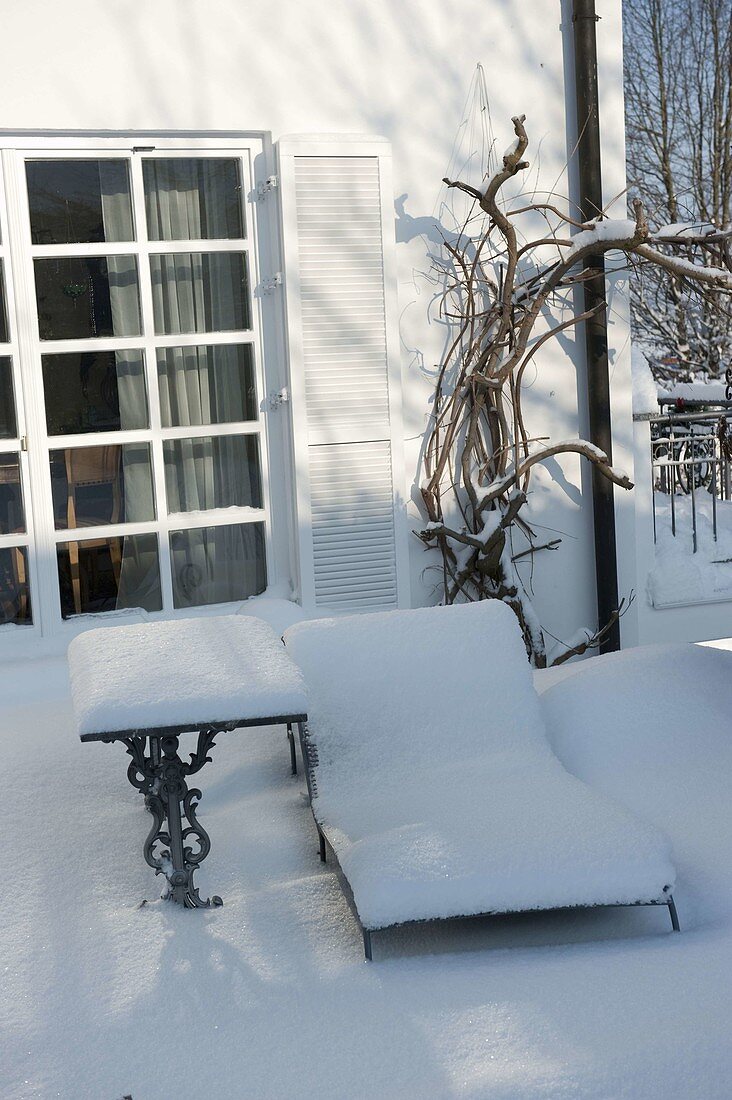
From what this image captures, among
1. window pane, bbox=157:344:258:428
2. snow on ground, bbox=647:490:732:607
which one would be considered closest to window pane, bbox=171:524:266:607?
window pane, bbox=157:344:258:428

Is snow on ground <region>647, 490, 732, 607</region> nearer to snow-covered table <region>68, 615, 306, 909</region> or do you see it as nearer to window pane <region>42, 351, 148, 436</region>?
window pane <region>42, 351, 148, 436</region>

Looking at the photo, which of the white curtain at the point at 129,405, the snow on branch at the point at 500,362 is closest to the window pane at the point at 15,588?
the white curtain at the point at 129,405

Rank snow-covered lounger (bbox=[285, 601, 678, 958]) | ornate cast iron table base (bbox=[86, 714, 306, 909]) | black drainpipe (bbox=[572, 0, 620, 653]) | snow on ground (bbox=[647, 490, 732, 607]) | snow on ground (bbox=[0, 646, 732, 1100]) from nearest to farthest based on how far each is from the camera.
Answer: snow on ground (bbox=[0, 646, 732, 1100]) → snow-covered lounger (bbox=[285, 601, 678, 958]) → ornate cast iron table base (bbox=[86, 714, 306, 909]) → black drainpipe (bbox=[572, 0, 620, 653]) → snow on ground (bbox=[647, 490, 732, 607])

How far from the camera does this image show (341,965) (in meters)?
2.25

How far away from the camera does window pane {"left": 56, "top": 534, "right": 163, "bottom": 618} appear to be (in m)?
4.76

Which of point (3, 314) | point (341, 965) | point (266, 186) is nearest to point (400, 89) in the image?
point (266, 186)

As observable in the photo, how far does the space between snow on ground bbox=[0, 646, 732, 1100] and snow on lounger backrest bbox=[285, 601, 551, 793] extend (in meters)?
0.18

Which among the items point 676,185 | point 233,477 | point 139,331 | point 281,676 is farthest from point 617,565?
point 676,185

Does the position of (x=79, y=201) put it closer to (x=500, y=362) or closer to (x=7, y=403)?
(x=7, y=403)

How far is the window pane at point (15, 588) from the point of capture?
4672 millimetres

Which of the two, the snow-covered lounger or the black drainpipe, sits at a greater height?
the black drainpipe

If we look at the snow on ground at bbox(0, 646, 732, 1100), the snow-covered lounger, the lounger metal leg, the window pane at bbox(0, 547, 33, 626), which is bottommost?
the snow on ground at bbox(0, 646, 732, 1100)

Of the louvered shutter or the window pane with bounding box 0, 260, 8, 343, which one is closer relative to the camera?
the window pane with bounding box 0, 260, 8, 343

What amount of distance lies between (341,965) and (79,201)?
334 centimetres
